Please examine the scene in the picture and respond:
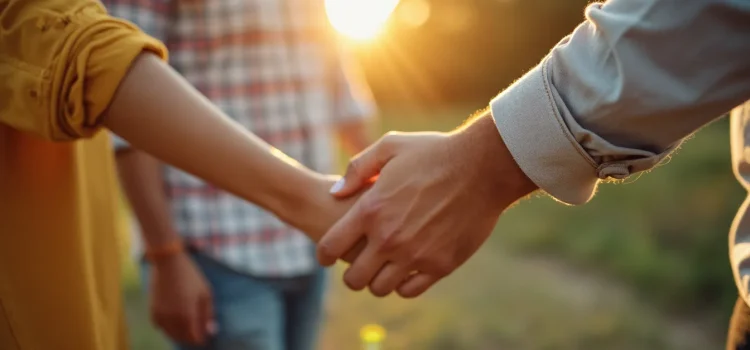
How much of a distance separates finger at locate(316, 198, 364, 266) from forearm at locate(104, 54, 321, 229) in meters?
0.07

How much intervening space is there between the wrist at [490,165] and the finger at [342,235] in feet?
0.87

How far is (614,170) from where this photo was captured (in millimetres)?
1345

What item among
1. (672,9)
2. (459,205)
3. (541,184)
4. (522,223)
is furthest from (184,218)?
(522,223)

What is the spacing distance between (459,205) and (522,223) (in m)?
4.62

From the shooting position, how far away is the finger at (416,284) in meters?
1.70

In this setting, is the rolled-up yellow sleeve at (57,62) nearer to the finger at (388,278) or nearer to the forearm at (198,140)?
the forearm at (198,140)

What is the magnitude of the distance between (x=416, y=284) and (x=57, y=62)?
35.8 inches

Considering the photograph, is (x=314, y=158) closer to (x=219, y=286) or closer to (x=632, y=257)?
(x=219, y=286)

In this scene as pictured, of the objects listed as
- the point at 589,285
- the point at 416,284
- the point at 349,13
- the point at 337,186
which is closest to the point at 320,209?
the point at 337,186

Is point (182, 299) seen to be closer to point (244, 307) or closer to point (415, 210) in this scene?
point (244, 307)

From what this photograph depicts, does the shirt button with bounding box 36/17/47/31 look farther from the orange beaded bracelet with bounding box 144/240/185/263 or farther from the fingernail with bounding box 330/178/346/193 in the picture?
the orange beaded bracelet with bounding box 144/240/185/263

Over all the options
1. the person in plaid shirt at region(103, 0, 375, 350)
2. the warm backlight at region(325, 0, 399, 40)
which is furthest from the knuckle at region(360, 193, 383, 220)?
the warm backlight at region(325, 0, 399, 40)

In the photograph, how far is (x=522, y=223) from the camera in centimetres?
609

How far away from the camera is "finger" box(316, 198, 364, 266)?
164cm
